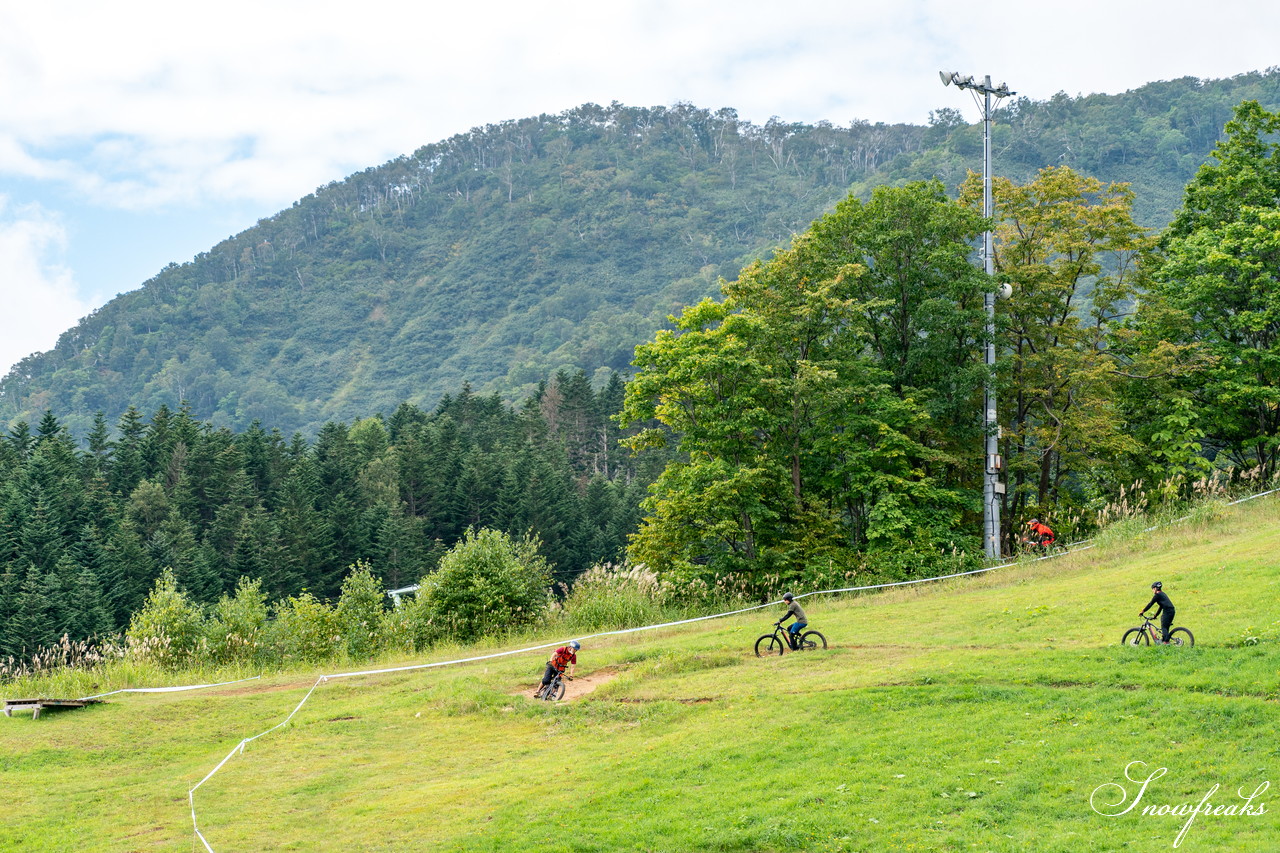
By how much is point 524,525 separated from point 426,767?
73.5m

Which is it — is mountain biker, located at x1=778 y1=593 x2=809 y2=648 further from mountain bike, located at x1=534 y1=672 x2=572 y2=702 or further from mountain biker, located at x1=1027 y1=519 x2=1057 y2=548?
mountain biker, located at x1=1027 y1=519 x2=1057 y2=548

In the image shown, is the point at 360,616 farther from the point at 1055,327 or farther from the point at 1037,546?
the point at 1055,327

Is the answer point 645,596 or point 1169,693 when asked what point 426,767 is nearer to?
point 1169,693

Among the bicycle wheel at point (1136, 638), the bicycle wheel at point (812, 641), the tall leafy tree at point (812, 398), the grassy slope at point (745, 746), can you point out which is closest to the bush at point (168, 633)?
the grassy slope at point (745, 746)

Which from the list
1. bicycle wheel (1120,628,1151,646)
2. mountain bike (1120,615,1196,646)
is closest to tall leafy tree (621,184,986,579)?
bicycle wheel (1120,628,1151,646)

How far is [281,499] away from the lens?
81.4 metres

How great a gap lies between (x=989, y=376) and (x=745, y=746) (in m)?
19.0

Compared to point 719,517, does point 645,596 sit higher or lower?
lower

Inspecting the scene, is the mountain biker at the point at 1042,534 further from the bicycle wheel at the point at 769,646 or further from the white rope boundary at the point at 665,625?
the bicycle wheel at the point at 769,646

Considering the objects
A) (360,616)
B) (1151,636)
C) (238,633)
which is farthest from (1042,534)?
(238,633)

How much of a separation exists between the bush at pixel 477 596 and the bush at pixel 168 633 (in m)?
6.03

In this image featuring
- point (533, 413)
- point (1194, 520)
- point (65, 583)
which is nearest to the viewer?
point (1194, 520)

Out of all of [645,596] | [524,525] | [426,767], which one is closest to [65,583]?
[524,525]

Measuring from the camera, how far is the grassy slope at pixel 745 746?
1191cm
